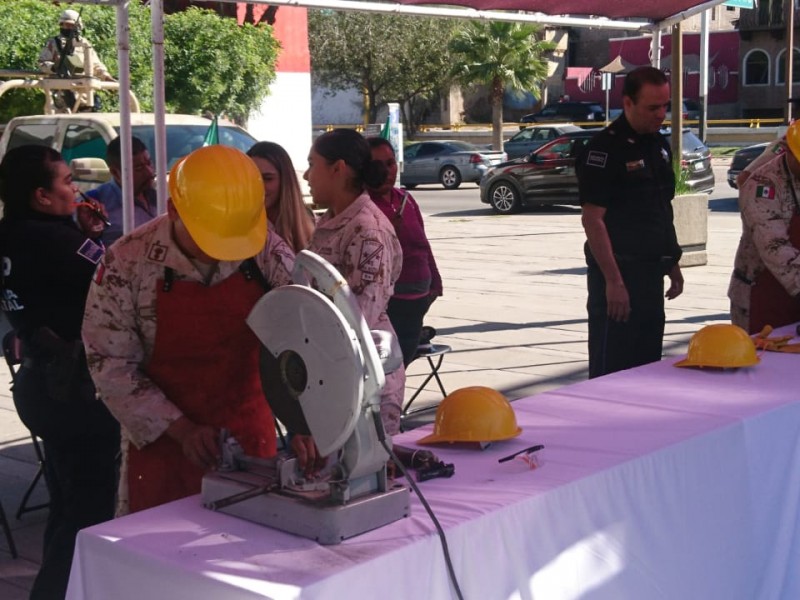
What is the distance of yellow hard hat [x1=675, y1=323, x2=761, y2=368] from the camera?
4121 millimetres

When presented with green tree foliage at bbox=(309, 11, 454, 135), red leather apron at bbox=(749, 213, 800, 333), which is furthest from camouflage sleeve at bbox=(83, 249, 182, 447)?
green tree foliage at bbox=(309, 11, 454, 135)

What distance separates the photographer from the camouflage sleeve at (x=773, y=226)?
15.8ft

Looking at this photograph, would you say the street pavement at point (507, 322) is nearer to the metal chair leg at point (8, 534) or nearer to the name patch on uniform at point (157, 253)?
the metal chair leg at point (8, 534)

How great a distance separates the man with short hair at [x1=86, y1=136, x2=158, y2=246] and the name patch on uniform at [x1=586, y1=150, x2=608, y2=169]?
249cm

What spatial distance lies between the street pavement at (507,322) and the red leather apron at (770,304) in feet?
2.89

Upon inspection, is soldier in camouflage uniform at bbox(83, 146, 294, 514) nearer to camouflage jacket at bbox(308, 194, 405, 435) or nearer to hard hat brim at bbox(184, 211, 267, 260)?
hard hat brim at bbox(184, 211, 267, 260)

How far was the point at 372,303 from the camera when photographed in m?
3.58

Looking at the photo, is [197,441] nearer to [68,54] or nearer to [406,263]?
[406,263]

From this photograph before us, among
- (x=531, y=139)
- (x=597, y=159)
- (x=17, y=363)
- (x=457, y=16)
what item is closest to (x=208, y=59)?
(x=531, y=139)

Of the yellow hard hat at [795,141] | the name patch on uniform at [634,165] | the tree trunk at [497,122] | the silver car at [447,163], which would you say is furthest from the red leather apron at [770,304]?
the tree trunk at [497,122]

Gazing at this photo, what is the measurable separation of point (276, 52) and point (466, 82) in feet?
67.4

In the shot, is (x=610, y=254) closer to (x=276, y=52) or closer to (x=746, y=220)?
(x=746, y=220)

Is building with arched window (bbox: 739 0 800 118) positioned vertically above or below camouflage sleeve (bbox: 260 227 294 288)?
above

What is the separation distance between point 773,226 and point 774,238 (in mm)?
51
